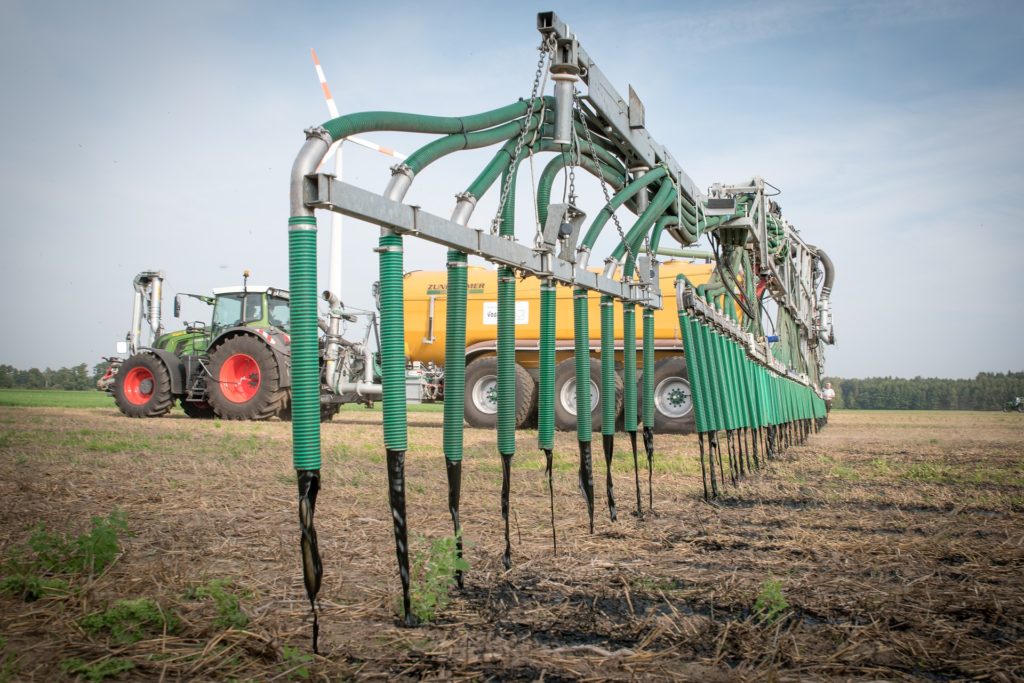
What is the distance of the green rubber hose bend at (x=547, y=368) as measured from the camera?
173 inches

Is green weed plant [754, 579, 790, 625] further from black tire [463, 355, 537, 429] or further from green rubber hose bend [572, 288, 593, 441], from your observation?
black tire [463, 355, 537, 429]

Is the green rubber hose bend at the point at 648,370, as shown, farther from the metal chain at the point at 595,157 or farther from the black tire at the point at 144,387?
the black tire at the point at 144,387

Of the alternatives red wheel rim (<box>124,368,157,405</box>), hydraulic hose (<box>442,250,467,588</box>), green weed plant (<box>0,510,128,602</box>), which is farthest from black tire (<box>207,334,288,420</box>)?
hydraulic hose (<box>442,250,467,588</box>)

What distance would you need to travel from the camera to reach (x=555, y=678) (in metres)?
2.42

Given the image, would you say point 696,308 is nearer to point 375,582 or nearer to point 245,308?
point 375,582

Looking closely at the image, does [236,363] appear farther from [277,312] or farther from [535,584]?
[535,584]

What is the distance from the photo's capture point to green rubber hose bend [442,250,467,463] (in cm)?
343

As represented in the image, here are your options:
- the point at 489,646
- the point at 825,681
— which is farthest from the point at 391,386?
the point at 825,681

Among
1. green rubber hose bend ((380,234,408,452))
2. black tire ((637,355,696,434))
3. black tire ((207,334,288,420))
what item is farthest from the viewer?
black tire ((207,334,288,420))

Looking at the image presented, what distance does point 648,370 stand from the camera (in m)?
5.89

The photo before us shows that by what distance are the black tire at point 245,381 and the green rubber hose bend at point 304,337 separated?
12765 millimetres

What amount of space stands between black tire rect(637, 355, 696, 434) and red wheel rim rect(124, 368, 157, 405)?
366 inches

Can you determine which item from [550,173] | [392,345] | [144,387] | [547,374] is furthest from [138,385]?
[392,345]

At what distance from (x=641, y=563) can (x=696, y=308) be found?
2896 millimetres
